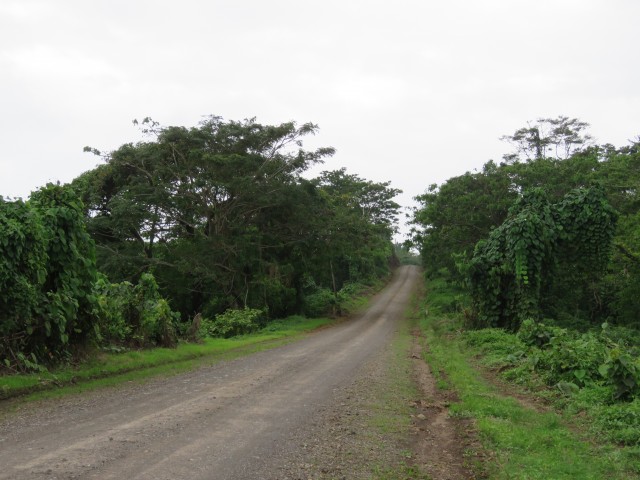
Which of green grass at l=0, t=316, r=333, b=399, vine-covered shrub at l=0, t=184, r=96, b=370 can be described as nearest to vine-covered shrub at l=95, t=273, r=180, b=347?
green grass at l=0, t=316, r=333, b=399

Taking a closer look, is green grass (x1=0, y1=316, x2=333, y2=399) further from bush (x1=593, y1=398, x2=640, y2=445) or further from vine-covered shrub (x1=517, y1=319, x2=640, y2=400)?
bush (x1=593, y1=398, x2=640, y2=445)

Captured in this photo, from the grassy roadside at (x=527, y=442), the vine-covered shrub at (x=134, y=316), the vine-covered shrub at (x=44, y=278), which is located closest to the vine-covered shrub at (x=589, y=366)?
the grassy roadside at (x=527, y=442)

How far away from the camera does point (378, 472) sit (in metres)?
5.55

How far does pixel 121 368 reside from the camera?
465 inches

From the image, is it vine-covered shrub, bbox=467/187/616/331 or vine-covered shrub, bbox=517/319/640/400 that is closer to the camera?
vine-covered shrub, bbox=517/319/640/400

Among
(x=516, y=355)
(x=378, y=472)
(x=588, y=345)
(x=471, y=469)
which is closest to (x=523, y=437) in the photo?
(x=471, y=469)

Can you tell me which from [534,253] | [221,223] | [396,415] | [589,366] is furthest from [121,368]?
[221,223]

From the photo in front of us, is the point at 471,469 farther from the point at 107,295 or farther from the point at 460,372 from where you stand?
the point at 107,295

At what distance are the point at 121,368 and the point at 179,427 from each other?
5.57 meters

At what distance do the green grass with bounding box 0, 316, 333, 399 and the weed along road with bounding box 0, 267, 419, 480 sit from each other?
76 cm

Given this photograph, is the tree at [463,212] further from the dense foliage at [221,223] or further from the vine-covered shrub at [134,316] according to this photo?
the vine-covered shrub at [134,316]

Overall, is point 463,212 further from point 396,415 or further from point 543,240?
point 396,415

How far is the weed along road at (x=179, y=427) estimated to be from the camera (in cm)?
532

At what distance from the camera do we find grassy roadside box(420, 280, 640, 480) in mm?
5496
